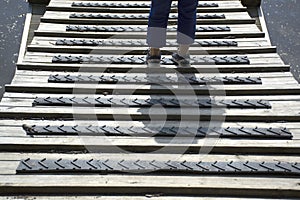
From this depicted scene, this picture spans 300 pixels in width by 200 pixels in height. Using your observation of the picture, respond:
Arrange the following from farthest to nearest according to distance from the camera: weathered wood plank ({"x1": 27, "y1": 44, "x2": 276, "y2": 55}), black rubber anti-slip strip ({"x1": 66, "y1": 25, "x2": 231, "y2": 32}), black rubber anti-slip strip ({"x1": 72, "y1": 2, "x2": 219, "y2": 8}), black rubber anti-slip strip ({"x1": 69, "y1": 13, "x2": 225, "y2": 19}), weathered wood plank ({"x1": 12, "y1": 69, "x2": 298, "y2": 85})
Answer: black rubber anti-slip strip ({"x1": 72, "y1": 2, "x2": 219, "y2": 8}) < black rubber anti-slip strip ({"x1": 69, "y1": 13, "x2": 225, "y2": 19}) < black rubber anti-slip strip ({"x1": 66, "y1": 25, "x2": 231, "y2": 32}) < weathered wood plank ({"x1": 27, "y1": 44, "x2": 276, "y2": 55}) < weathered wood plank ({"x1": 12, "y1": 69, "x2": 298, "y2": 85})

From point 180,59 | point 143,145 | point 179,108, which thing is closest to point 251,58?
point 180,59

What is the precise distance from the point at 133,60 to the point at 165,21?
0.47m

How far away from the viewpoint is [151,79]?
426cm

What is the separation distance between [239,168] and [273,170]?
21cm

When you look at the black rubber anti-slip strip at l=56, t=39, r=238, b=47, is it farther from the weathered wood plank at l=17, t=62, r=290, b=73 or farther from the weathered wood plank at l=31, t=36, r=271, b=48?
the weathered wood plank at l=17, t=62, r=290, b=73

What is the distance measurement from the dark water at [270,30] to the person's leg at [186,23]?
8.44ft

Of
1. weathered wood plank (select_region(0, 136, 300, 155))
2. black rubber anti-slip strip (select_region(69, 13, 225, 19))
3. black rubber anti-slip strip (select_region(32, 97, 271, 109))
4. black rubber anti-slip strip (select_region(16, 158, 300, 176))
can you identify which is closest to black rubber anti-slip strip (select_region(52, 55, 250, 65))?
black rubber anti-slip strip (select_region(32, 97, 271, 109))

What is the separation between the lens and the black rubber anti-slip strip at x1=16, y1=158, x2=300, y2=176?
10.2ft

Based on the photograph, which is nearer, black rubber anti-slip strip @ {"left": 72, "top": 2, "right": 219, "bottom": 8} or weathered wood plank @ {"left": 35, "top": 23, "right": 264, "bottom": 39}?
weathered wood plank @ {"left": 35, "top": 23, "right": 264, "bottom": 39}

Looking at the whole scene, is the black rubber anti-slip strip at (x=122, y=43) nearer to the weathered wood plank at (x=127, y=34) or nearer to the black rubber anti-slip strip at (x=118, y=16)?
the weathered wood plank at (x=127, y=34)

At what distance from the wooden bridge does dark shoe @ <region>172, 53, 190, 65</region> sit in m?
0.07

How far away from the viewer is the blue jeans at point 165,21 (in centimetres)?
435

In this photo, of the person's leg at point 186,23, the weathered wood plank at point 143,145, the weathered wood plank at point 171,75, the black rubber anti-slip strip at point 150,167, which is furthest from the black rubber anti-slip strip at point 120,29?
the black rubber anti-slip strip at point 150,167

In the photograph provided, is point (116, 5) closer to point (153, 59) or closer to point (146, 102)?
point (153, 59)
